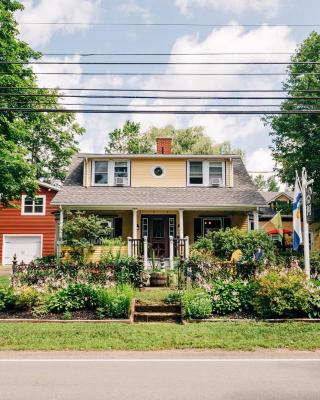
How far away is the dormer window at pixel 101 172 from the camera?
884 inches

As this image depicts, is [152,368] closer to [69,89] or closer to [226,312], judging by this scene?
[226,312]

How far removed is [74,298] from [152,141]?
35.3 meters

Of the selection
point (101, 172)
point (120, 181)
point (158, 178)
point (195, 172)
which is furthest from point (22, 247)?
point (195, 172)

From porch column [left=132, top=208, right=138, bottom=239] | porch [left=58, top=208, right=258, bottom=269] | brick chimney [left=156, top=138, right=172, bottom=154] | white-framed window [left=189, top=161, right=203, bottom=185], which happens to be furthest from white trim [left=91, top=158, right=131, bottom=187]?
white-framed window [left=189, top=161, right=203, bottom=185]

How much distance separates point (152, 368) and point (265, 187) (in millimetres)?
63534

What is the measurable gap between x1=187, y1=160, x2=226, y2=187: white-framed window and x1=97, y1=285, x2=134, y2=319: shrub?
42.7 ft

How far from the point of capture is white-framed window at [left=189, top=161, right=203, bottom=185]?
22641 mm

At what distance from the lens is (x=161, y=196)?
21125 mm

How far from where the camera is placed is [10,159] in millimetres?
18672

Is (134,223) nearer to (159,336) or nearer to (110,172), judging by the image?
(110,172)

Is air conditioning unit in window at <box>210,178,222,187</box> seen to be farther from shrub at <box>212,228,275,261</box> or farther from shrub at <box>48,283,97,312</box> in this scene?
shrub at <box>48,283,97,312</box>

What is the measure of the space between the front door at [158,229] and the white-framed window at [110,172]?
2.50 m

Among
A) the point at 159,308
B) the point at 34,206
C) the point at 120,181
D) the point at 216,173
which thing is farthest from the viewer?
the point at 34,206

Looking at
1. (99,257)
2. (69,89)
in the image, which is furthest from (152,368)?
(99,257)
